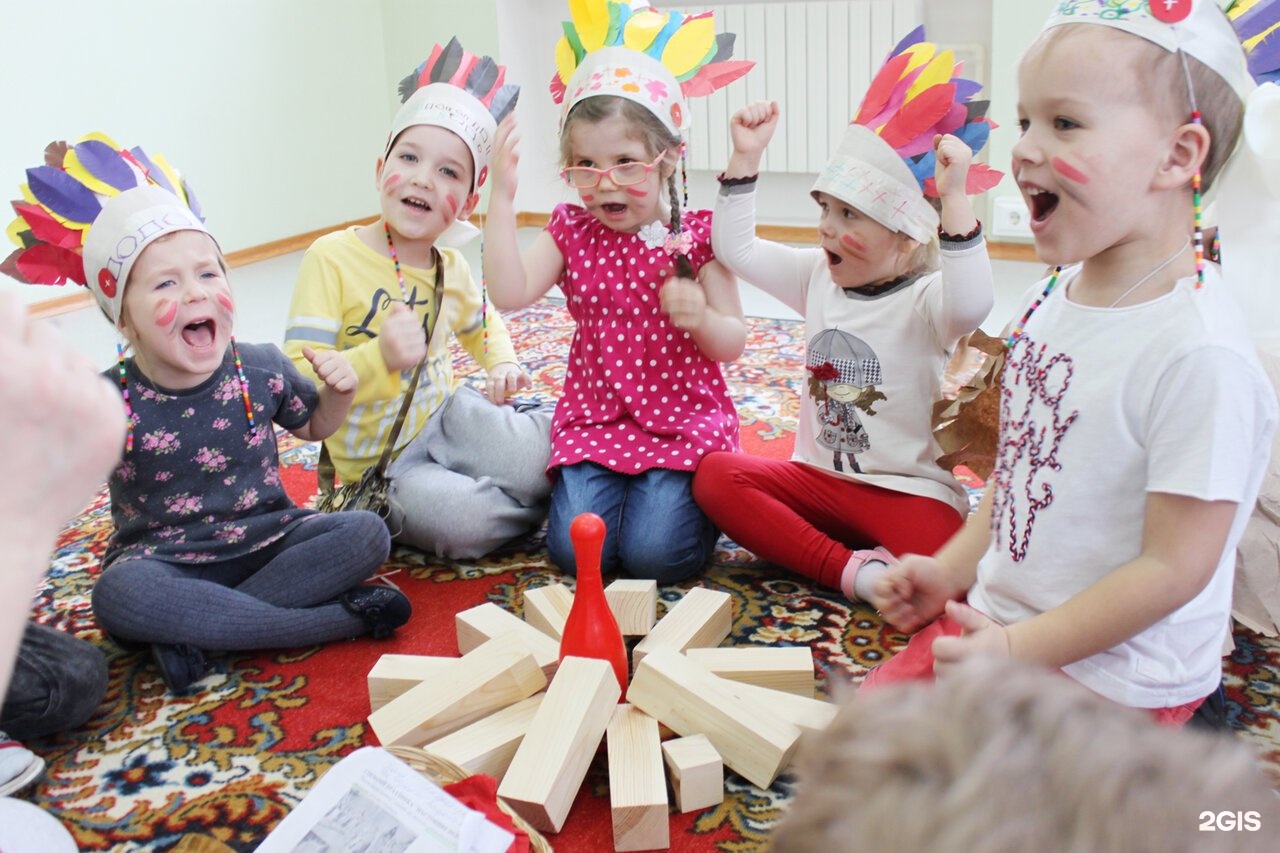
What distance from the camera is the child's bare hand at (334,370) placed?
4.90 feet

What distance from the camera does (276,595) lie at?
1449mm

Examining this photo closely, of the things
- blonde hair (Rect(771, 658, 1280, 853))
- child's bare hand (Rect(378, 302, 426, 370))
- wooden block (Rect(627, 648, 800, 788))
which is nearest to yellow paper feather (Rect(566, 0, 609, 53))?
child's bare hand (Rect(378, 302, 426, 370))

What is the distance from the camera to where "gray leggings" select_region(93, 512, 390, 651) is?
1.35 meters

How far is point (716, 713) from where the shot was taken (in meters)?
1.14

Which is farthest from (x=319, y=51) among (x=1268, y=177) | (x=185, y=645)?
(x=1268, y=177)

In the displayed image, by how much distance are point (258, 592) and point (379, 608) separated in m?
0.16

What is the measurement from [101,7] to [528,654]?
293 cm

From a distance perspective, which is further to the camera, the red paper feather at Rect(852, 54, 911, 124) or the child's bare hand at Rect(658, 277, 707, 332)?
the child's bare hand at Rect(658, 277, 707, 332)

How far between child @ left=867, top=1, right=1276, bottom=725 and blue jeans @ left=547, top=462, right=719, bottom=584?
584 millimetres

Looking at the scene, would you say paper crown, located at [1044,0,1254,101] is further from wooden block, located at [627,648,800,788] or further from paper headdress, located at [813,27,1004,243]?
wooden block, located at [627,648,800,788]

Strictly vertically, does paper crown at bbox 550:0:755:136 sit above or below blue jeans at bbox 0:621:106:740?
above

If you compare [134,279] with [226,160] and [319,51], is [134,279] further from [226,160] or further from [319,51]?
[319,51]

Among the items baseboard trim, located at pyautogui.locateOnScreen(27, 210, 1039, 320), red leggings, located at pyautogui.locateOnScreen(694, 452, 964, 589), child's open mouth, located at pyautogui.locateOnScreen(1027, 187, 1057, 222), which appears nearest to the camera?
child's open mouth, located at pyautogui.locateOnScreen(1027, 187, 1057, 222)

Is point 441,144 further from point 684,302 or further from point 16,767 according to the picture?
point 16,767
